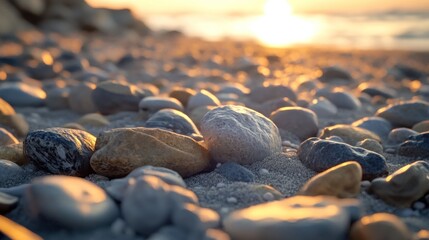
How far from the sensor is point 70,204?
1.21 m

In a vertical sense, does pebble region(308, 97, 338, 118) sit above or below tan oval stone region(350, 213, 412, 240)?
below

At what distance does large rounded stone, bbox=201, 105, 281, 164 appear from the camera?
1839 mm

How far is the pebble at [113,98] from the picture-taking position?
3074 millimetres

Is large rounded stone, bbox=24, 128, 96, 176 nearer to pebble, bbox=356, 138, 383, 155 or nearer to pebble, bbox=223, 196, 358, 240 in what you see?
pebble, bbox=223, 196, 358, 240

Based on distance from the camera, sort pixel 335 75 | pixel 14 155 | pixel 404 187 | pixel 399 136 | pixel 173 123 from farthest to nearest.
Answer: pixel 335 75 < pixel 399 136 < pixel 173 123 < pixel 14 155 < pixel 404 187

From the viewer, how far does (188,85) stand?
179 inches

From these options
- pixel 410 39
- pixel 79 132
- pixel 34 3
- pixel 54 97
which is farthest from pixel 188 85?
pixel 410 39

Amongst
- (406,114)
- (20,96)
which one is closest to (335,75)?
(406,114)

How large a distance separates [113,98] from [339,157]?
183cm

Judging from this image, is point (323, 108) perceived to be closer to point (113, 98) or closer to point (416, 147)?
point (416, 147)

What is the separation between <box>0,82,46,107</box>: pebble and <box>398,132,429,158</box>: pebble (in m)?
2.73

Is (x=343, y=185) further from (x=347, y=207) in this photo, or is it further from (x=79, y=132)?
(x=79, y=132)

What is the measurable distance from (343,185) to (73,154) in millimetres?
1080

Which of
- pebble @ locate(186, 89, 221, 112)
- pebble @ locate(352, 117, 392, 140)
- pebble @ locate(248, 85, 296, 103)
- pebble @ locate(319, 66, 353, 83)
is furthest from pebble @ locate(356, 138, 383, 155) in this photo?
pebble @ locate(319, 66, 353, 83)
